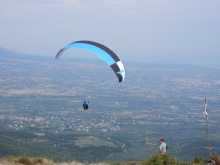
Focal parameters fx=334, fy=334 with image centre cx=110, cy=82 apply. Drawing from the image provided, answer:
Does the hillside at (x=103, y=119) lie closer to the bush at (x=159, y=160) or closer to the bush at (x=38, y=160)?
the bush at (x=159, y=160)

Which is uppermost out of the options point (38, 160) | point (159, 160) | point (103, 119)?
point (159, 160)

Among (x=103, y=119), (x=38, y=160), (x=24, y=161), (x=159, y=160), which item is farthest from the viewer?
(x=103, y=119)

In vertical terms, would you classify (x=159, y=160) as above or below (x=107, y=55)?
below

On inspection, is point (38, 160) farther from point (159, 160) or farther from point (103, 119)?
point (103, 119)

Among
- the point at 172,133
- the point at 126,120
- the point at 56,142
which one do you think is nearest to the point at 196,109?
the point at 126,120

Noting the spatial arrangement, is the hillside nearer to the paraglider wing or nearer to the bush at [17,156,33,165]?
the paraglider wing

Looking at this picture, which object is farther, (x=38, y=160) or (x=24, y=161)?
(x=38, y=160)

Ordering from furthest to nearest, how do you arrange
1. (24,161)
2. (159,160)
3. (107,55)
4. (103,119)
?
(103,119)
(107,55)
(24,161)
(159,160)

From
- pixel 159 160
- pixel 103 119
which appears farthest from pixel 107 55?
pixel 103 119

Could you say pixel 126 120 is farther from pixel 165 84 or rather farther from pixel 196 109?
pixel 165 84
